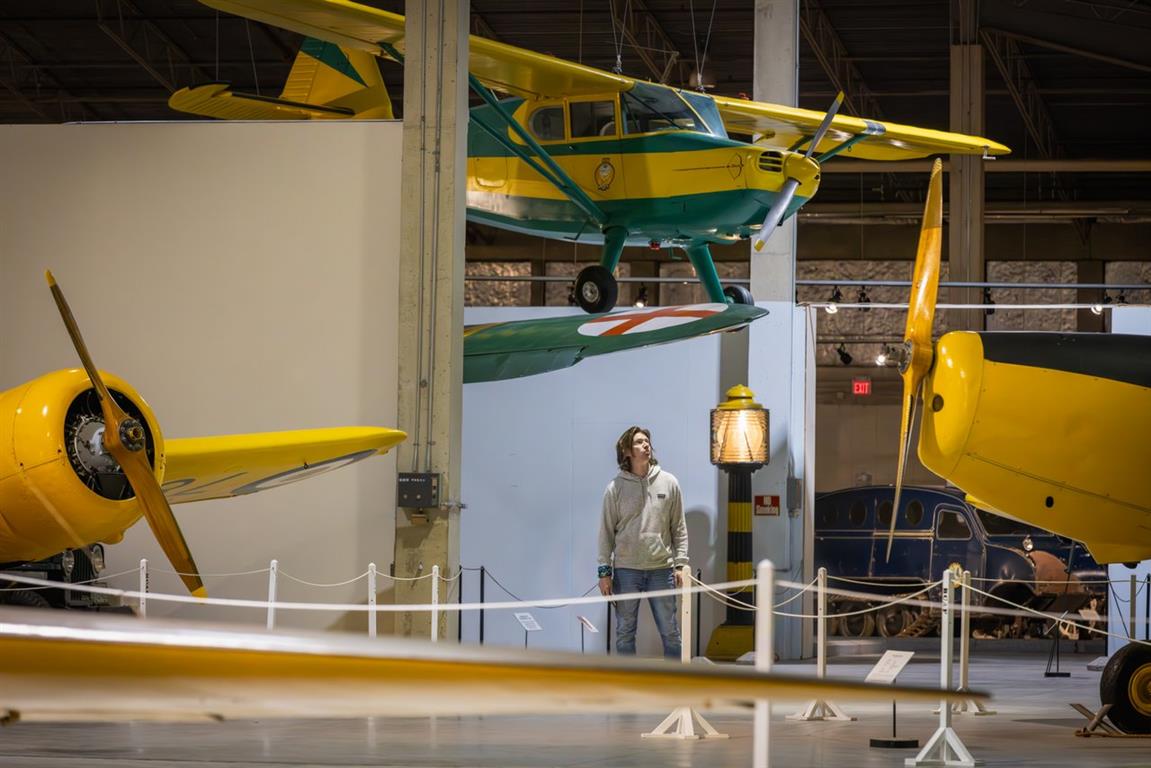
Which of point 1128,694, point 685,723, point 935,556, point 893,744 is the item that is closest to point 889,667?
point 893,744

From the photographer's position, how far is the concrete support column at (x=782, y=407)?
11.7 m

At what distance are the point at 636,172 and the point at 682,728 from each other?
5812 millimetres

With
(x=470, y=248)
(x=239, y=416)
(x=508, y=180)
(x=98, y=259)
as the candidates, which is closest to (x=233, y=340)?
(x=239, y=416)

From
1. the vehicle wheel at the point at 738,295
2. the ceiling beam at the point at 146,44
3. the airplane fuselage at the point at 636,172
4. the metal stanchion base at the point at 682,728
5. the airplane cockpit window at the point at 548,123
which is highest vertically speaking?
the ceiling beam at the point at 146,44

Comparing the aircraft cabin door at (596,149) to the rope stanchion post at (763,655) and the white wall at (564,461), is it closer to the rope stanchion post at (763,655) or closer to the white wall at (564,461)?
the white wall at (564,461)

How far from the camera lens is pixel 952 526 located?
13281mm

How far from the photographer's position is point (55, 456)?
6.48 m

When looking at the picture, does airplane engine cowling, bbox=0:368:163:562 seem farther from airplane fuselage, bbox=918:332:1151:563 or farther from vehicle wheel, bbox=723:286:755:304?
vehicle wheel, bbox=723:286:755:304

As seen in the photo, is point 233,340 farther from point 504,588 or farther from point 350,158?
point 504,588

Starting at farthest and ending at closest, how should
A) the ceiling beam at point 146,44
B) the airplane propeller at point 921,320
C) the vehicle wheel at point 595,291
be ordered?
1. the ceiling beam at point 146,44
2. the vehicle wheel at point 595,291
3. the airplane propeller at point 921,320

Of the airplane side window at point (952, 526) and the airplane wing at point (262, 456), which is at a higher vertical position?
the airplane wing at point (262, 456)

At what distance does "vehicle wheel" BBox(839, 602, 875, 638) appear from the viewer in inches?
554

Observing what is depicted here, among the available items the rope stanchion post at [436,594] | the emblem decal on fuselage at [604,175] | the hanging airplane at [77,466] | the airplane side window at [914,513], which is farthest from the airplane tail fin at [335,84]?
the airplane side window at [914,513]

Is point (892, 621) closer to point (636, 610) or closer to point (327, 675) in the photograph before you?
point (636, 610)
